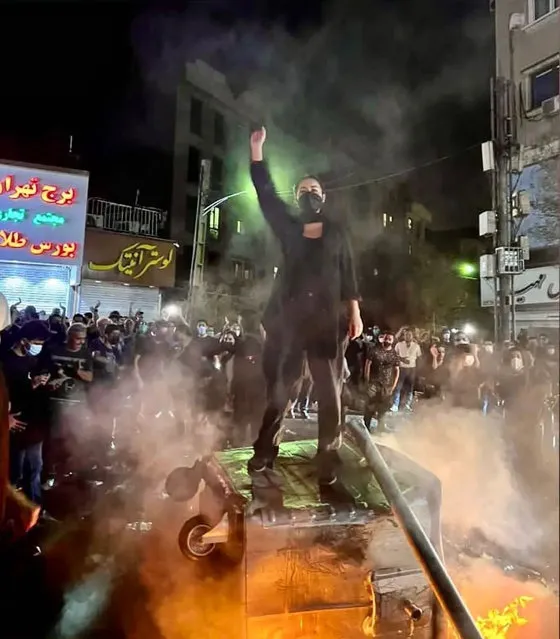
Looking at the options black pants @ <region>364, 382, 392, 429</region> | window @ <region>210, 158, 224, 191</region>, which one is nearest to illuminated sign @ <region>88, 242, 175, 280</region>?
window @ <region>210, 158, 224, 191</region>

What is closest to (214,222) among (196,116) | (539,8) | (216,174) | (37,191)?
(216,174)

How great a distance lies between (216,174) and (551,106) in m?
2.66

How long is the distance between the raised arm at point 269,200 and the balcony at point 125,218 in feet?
12.2

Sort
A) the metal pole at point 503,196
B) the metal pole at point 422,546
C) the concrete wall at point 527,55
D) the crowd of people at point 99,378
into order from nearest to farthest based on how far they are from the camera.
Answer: the metal pole at point 422,546 → the concrete wall at point 527,55 → the metal pole at point 503,196 → the crowd of people at point 99,378

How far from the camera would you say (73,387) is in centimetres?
495

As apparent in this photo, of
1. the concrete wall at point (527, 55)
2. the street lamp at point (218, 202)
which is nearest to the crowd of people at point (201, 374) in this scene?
the street lamp at point (218, 202)

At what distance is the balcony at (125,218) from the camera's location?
603 cm

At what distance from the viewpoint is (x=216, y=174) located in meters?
4.48

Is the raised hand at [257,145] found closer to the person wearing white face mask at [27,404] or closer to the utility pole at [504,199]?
the utility pole at [504,199]

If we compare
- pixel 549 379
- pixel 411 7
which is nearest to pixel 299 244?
pixel 549 379

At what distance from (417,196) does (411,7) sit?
137cm

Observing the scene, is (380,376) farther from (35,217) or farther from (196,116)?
(35,217)

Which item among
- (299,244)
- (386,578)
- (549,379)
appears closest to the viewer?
(549,379)

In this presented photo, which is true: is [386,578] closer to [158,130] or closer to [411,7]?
[411,7]
